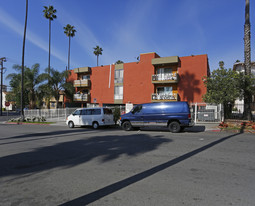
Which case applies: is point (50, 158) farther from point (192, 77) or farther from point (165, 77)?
point (192, 77)

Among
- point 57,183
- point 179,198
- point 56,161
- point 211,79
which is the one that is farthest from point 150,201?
point 211,79

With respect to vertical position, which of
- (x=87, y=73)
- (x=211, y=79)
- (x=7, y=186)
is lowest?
(x=7, y=186)

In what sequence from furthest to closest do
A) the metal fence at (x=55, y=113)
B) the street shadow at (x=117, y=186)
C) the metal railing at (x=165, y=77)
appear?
the metal railing at (x=165, y=77), the metal fence at (x=55, y=113), the street shadow at (x=117, y=186)

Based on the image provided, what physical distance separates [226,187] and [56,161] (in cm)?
459

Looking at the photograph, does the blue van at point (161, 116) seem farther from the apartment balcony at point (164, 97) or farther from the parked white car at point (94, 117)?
the apartment balcony at point (164, 97)

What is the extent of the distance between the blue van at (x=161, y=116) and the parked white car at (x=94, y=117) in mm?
1546

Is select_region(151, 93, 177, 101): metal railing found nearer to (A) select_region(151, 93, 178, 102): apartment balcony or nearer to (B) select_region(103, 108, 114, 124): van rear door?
(A) select_region(151, 93, 178, 102): apartment balcony

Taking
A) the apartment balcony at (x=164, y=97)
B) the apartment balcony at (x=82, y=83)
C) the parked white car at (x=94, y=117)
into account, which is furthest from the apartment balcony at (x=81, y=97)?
the parked white car at (x=94, y=117)

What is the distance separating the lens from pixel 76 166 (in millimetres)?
5078

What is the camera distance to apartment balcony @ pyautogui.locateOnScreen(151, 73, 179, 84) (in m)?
24.9

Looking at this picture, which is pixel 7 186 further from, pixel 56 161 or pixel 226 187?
pixel 226 187

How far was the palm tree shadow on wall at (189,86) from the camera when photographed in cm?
2461

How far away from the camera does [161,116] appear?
12602mm

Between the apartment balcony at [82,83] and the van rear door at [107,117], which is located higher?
the apartment balcony at [82,83]
